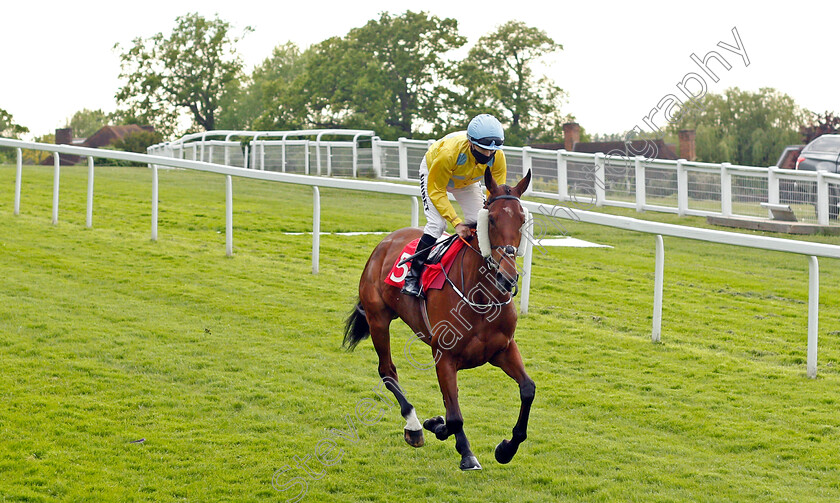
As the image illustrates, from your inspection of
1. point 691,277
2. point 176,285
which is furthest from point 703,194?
point 176,285

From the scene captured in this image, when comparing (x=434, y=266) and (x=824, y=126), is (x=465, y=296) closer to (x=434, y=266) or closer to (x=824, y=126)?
(x=434, y=266)

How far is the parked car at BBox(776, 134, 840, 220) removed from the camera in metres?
13.4

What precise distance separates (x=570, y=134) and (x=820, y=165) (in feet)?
94.8

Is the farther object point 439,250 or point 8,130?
point 8,130

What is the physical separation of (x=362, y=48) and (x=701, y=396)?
117 feet

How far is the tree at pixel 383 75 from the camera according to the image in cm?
3806

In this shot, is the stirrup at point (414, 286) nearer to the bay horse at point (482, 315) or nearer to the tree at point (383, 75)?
the bay horse at point (482, 315)

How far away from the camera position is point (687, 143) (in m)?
44.3

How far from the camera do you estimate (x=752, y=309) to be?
8477mm

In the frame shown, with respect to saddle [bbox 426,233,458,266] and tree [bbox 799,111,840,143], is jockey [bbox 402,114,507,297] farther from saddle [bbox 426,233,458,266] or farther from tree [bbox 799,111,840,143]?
tree [bbox 799,111,840,143]

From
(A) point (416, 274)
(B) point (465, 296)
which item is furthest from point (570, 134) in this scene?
(B) point (465, 296)

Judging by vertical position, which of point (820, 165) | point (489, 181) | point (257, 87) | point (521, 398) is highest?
point (257, 87)

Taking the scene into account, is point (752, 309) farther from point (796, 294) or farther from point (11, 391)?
point (11, 391)

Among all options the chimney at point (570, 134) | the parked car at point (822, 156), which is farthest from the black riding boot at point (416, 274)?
the chimney at point (570, 134)
